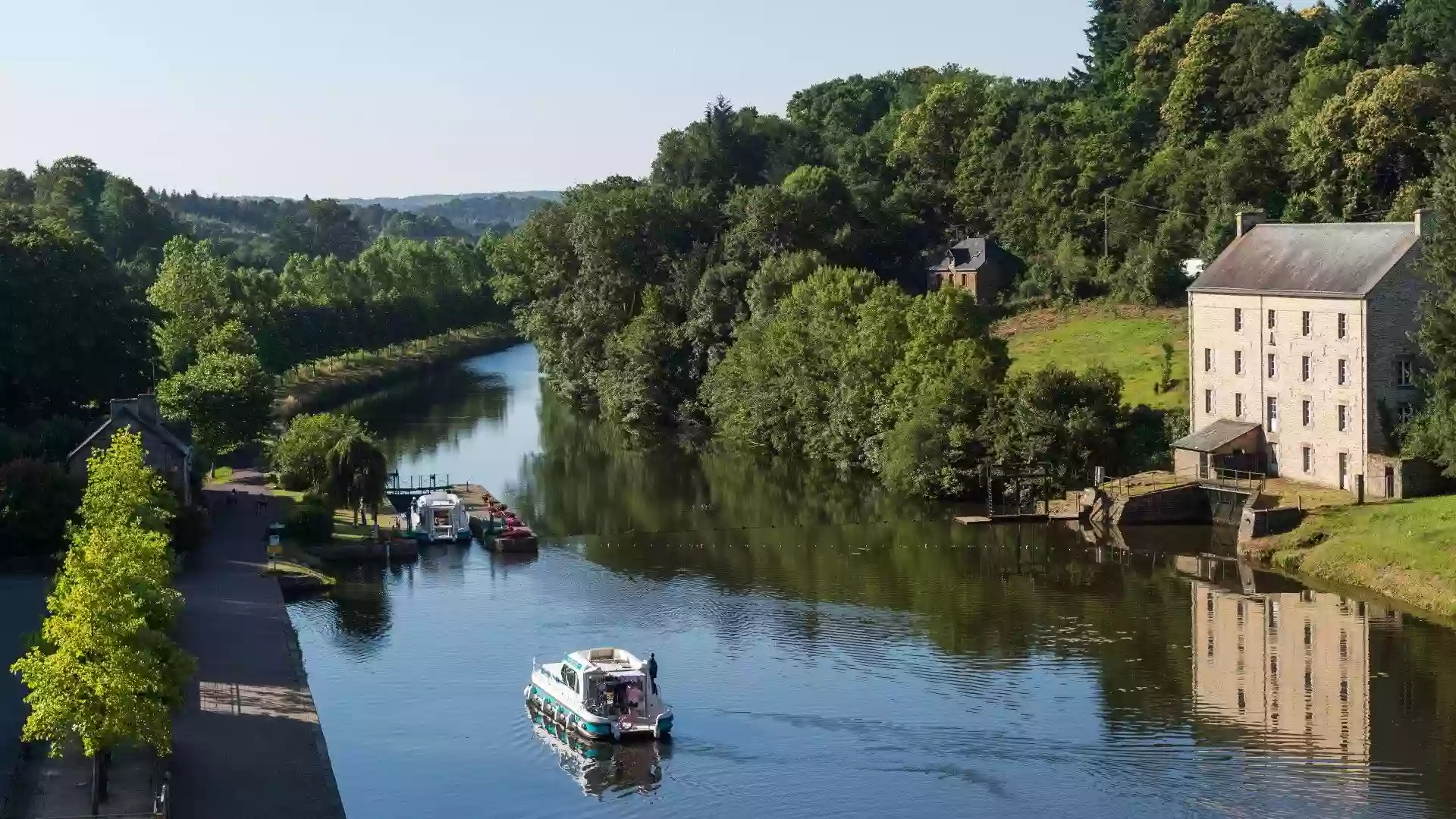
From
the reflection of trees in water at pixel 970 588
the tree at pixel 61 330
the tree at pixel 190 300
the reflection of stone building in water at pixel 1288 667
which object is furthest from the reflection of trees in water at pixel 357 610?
the tree at pixel 190 300

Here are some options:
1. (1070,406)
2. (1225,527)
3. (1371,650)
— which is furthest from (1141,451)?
(1371,650)

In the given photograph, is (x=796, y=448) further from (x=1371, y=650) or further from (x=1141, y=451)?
(x=1371, y=650)

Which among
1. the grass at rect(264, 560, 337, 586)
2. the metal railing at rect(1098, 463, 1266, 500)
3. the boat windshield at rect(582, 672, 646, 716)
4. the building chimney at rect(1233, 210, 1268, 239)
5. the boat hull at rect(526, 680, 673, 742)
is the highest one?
the building chimney at rect(1233, 210, 1268, 239)

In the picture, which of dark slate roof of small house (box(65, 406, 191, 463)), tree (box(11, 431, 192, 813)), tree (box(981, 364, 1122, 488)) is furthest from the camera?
tree (box(981, 364, 1122, 488))

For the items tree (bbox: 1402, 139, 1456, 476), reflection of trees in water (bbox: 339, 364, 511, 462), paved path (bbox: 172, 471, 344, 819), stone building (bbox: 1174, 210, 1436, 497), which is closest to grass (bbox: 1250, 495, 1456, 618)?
tree (bbox: 1402, 139, 1456, 476)

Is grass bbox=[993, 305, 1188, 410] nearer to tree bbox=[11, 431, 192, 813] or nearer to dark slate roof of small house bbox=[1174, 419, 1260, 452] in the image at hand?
dark slate roof of small house bbox=[1174, 419, 1260, 452]

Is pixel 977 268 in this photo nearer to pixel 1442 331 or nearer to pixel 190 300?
pixel 190 300

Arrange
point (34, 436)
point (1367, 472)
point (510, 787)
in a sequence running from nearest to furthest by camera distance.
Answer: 1. point (510, 787)
2. point (1367, 472)
3. point (34, 436)
